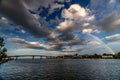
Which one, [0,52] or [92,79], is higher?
[0,52]

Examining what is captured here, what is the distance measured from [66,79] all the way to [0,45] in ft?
351

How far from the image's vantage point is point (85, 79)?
5694 cm

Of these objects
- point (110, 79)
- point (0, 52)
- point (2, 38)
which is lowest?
point (110, 79)

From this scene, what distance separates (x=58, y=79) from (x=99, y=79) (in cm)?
1437

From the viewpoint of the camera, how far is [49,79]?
58.3 meters

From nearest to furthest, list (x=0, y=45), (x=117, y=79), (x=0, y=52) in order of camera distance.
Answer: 1. (x=117, y=79)
2. (x=0, y=45)
3. (x=0, y=52)

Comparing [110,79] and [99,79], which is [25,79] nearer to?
[99,79]

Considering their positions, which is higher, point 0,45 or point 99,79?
point 0,45

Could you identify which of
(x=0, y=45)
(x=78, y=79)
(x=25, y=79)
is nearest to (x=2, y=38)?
(x=0, y=45)

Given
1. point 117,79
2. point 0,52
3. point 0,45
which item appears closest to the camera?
point 117,79

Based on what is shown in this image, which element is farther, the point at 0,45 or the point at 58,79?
the point at 0,45

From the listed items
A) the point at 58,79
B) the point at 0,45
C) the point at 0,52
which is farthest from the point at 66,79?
the point at 0,52

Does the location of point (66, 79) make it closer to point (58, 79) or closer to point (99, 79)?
point (58, 79)

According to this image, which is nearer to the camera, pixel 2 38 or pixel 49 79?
pixel 49 79
